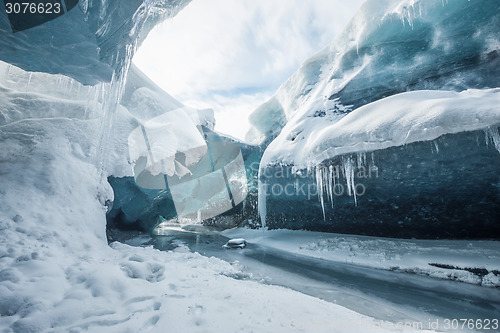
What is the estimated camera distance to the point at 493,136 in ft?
19.1

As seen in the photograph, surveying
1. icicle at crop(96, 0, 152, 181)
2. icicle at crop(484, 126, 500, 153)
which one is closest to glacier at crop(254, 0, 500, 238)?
icicle at crop(484, 126, 500, 153)

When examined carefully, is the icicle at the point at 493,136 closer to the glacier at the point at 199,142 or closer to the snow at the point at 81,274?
the glacier at the point at 199,142

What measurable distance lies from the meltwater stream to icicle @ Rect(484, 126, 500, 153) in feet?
12.7

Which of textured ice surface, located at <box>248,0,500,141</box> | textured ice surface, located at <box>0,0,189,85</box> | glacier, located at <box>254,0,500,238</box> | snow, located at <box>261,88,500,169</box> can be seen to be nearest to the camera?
textured ice surface, located at <box>0,0,189,85</box>

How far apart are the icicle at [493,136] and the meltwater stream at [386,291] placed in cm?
387

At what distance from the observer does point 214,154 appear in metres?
16.7

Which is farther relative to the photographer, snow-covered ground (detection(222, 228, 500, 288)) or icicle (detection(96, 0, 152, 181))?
snow-covered ground (detection(222, 228, 500, 288))

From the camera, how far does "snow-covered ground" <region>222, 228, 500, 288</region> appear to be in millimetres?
5727

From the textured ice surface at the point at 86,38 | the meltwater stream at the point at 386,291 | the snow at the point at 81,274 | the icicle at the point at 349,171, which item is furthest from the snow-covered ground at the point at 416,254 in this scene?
the textured ice surface at the point at 86,38

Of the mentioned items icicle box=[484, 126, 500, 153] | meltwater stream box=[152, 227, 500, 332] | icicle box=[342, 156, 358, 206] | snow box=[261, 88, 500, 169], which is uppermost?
snow box=[261, 88, 500, 169]

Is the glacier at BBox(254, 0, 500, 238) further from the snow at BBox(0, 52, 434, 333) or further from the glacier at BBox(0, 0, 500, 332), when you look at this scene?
the snow at BBox(0, 52, 434, 333)

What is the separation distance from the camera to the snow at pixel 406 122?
6129mm

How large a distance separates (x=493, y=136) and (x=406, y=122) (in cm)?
208

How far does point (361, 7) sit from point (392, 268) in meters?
16.5
